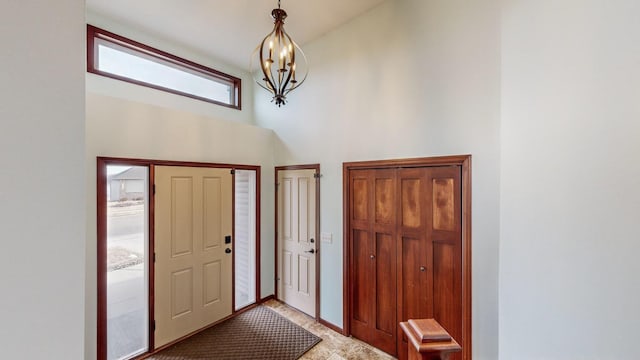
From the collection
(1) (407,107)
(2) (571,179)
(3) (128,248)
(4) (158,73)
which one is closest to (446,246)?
(2) (571,179)

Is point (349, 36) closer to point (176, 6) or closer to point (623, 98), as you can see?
point (176, 6)

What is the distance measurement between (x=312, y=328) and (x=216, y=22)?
4032mm

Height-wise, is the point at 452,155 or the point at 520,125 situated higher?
the point at 520,125

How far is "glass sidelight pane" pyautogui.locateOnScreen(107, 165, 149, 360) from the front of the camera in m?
2.82

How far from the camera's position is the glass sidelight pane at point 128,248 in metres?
2.82

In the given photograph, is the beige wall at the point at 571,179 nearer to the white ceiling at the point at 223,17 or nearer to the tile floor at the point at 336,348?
the tile floor at the point at 336,348

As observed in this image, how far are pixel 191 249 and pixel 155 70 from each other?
2448 mm

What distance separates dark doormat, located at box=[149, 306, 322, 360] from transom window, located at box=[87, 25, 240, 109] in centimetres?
324

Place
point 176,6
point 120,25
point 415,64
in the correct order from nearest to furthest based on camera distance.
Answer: point 415,64
point 176,6
point 120,25

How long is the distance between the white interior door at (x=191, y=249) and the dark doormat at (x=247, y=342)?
0.17 meters

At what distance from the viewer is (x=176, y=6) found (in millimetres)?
2859

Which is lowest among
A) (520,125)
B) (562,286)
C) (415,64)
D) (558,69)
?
(562,286)

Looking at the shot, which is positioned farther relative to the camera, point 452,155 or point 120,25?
point 120,25

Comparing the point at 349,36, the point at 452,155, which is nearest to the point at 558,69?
the point at 452,155
